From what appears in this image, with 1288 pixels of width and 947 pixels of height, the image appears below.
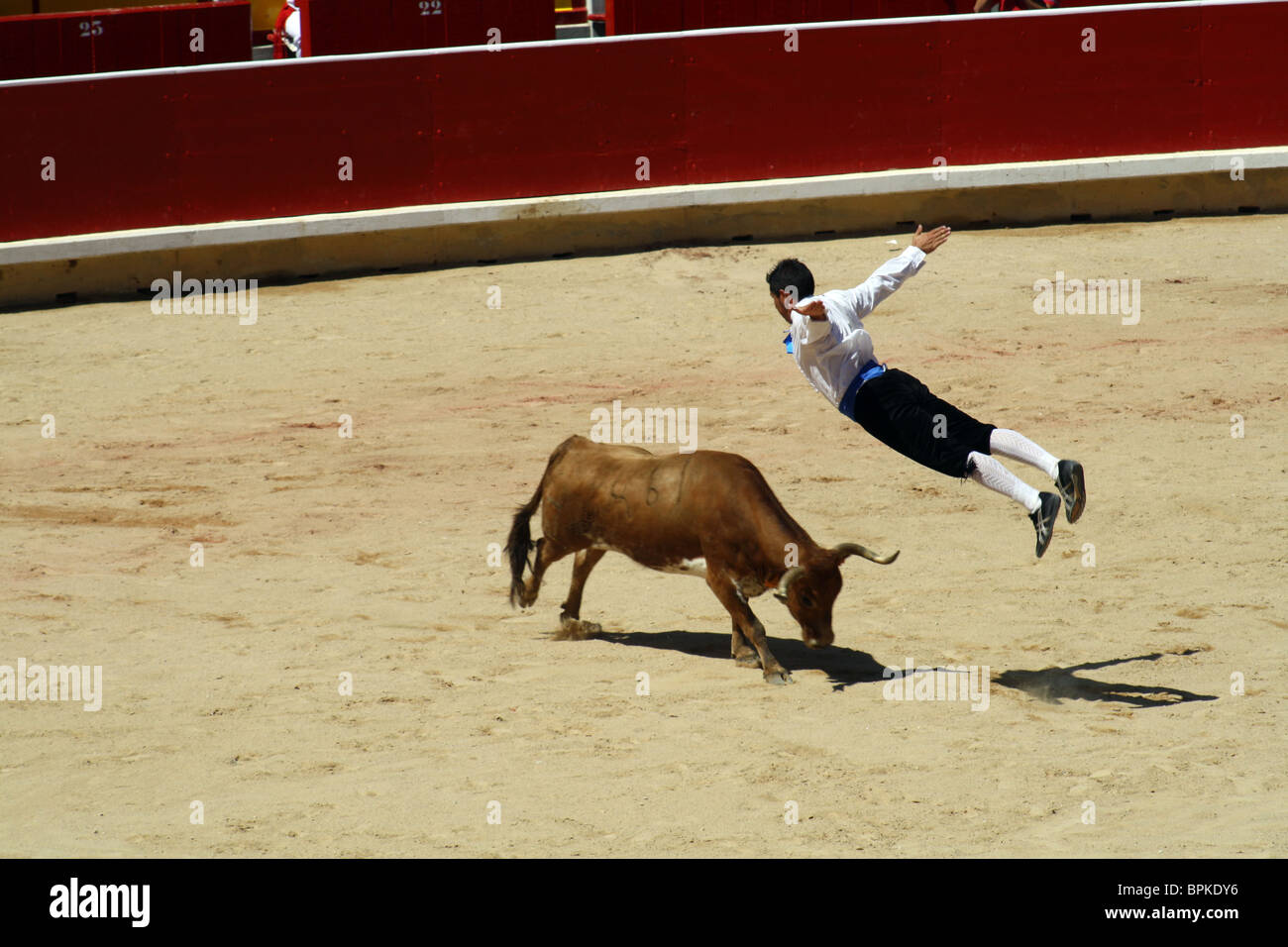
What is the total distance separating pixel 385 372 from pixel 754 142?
4534 mm

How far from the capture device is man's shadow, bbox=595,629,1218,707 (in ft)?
22.3

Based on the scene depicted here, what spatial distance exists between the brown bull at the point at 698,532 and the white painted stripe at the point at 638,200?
672cm

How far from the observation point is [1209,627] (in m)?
7.50

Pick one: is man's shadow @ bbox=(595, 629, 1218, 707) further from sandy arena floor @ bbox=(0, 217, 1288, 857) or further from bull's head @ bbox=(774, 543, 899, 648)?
bull's head @ bbox=(774, 543, 899, 648)

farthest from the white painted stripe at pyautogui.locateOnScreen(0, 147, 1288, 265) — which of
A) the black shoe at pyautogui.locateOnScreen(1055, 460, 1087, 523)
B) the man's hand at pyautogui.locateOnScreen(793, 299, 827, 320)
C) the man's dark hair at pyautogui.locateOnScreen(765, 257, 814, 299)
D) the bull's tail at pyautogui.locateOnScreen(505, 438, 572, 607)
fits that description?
the black shoe at pyautogui.locateOnScreen(1055, 460, 1087, 523)

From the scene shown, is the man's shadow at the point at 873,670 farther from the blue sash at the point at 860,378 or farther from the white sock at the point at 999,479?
the blue sash at the point at 860,378

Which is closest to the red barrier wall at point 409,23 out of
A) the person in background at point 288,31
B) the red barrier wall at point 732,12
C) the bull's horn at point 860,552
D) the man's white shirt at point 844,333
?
the person in background at point 288,31

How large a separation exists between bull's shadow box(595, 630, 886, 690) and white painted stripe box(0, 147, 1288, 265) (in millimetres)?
7057

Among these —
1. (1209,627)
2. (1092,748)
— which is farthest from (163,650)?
(1209,627)

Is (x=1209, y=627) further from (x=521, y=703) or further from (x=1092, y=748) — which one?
(x=521, y=703)

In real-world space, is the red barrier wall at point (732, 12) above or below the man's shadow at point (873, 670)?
above

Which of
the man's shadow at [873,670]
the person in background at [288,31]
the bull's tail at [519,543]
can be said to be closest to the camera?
the man's shadow at [873,670]

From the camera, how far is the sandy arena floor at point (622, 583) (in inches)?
228
